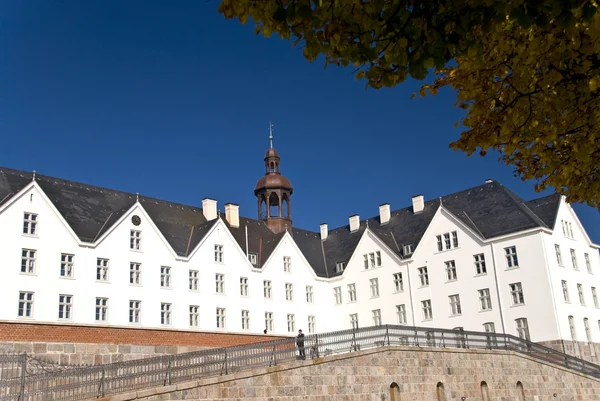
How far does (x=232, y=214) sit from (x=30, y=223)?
1746 centimetres

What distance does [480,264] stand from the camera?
144 ft

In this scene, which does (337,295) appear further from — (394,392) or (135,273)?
(394,392)

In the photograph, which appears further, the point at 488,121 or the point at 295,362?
the point at 295,362

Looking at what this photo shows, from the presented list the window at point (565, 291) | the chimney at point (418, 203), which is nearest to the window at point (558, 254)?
the window at point (565, 291)

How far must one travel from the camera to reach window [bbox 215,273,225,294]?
143 ft

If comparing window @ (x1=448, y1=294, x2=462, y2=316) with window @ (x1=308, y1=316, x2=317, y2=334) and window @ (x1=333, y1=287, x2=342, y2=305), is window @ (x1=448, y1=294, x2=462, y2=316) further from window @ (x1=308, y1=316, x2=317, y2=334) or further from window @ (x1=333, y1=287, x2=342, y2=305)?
window @ (x1=308, y1=316, x2=317, y2=334)

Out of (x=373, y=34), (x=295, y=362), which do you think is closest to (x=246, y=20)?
(x=373, y=34)

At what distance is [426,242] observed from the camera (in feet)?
156

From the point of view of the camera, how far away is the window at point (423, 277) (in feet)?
153

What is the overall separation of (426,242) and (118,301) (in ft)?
74.3

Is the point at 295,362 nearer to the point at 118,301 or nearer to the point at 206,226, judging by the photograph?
the point at 118,301

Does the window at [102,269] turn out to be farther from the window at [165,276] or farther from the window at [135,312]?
the window at [165,276]

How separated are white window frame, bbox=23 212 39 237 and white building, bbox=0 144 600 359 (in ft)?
0.23

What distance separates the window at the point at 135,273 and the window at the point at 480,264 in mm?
22677
